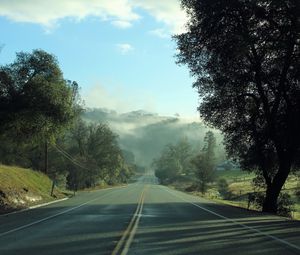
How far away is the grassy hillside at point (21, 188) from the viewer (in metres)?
33.6

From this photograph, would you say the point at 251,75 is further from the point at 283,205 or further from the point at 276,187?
the point at 283,205

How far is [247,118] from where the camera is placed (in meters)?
36.0

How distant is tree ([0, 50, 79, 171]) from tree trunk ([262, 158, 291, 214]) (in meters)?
14.1

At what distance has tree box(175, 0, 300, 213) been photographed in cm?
2878

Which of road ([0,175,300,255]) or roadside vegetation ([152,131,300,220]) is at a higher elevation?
roadside vegetation ([152,131,300,220])

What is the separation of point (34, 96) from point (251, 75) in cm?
1335

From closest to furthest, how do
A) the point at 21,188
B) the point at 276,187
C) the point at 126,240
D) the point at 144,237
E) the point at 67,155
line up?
the point at 126,240 < the point at 144,237 < the point at 276,187 < the point at 21,188 < the point at 67,155

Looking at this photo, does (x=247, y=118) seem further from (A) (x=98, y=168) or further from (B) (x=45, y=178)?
(A) (x=98, y=168)

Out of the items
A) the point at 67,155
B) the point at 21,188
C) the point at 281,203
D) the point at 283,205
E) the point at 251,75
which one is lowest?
the point at 21,188

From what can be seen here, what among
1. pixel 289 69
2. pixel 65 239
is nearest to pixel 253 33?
pixel 289 69

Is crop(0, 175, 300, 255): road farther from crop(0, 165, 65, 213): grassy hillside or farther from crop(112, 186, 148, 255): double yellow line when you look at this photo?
crop(0, 165, 65, 213): grassy hillside

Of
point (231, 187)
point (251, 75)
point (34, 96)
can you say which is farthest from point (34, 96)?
point (231, 187)

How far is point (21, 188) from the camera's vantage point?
39.8 meters

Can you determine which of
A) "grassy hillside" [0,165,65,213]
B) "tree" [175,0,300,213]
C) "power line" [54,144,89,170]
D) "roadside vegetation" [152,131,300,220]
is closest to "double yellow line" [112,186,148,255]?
"grassy hillside" [0,165,65,213]
